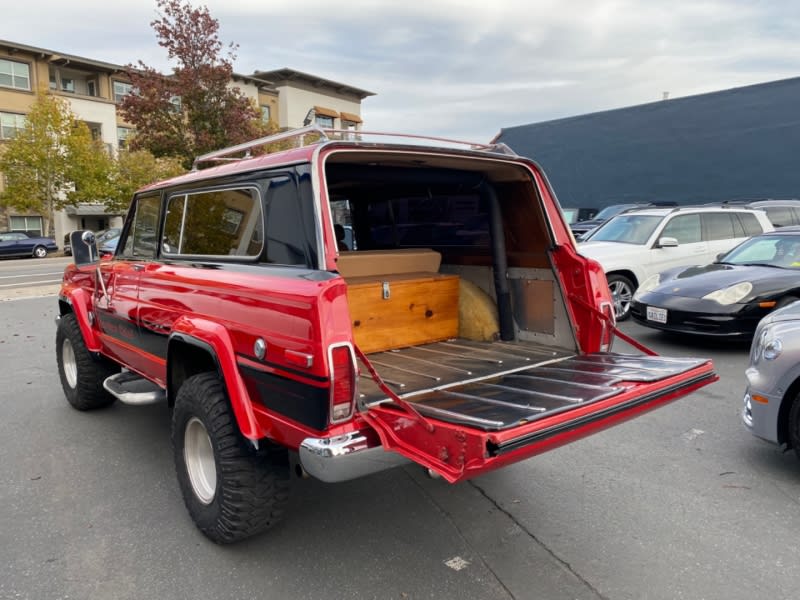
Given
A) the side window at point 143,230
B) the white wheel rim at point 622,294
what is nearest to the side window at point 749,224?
the white wheel rim at point 622,294

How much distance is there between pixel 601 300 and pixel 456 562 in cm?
179

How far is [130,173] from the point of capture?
35406 millimetres

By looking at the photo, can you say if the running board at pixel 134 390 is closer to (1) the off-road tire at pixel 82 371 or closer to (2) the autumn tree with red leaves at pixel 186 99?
(1) the off-road tire at pixel 82 371

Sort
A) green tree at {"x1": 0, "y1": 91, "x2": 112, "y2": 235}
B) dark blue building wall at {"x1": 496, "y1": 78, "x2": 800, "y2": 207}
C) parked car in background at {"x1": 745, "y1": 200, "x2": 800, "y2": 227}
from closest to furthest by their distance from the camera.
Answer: parked car in background at {"x1": 745, "y1": 200, "x2": 800, "y2": 227}, dark blue building wall at {"x1": 496, "y1": 78, "x2": 800, "y2": 207}, green tree at {"x1": 0, "y1": 91, "x2": 112, "y2": 235}

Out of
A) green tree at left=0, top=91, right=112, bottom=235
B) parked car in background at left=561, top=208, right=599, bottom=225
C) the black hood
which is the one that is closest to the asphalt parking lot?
the black hood

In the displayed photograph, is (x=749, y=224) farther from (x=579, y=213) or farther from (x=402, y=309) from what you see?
(x=579, y=213)

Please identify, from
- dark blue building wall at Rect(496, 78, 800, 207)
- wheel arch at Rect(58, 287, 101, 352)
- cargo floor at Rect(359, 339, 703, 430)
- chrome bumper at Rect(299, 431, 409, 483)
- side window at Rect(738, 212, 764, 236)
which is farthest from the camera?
dark blue building wall at Rect(496, 78, 800, 207)

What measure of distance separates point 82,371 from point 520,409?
4.15 meters

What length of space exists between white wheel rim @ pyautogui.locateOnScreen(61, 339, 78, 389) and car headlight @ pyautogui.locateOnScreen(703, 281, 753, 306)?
657 cm

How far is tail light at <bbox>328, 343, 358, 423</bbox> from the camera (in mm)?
2605

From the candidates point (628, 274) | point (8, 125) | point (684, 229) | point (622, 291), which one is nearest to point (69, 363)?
point (622, 291)

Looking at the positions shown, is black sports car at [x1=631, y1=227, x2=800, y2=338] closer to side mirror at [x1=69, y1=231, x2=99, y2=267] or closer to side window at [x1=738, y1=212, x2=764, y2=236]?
side window at [x1=738, y1=212, x2=764, y2=236]

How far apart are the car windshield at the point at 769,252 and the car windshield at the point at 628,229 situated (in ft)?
5.20

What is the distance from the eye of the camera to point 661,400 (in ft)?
9.96
